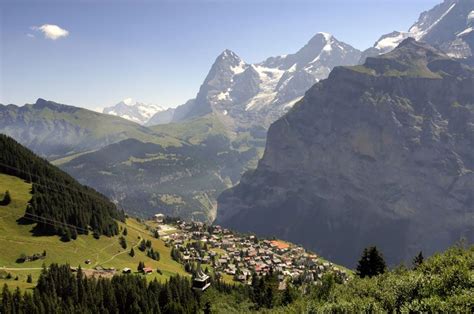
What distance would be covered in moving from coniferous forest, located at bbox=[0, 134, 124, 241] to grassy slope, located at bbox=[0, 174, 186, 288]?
3.68 m

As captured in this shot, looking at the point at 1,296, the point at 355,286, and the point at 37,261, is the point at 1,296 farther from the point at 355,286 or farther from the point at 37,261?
the point at 355,286

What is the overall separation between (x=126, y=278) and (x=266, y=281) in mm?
41903

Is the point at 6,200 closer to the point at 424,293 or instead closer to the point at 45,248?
the point at 45,248

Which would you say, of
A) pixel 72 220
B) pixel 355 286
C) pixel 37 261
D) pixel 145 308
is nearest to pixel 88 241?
pixel 72 220

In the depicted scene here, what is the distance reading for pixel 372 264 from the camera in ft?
340

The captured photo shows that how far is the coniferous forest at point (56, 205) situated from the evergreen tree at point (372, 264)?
10807 cm

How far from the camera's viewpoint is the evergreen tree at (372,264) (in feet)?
338

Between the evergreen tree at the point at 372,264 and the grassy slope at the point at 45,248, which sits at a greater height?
the evergreen tree at the point at 372,264

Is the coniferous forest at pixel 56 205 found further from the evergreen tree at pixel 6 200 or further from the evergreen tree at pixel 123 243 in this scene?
the evergreen tree at pixel 6 200

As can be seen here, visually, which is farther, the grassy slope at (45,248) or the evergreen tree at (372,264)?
the grassy slope at (45,248)

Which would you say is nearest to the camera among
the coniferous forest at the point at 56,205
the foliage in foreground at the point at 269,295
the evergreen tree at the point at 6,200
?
the foliage in foreground at the point at 269,295

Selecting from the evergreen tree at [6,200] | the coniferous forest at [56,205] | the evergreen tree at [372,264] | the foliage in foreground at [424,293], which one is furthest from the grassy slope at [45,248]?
the foliage in foreground at [424,293]

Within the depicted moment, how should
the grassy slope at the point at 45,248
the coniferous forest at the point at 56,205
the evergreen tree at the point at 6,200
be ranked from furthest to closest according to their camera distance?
1. the evergreen tree at the point at 6,200
2. the coniferous forest at the point at 56,205
3. the grassy slope at the point at 45,248

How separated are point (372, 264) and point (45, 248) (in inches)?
4212
